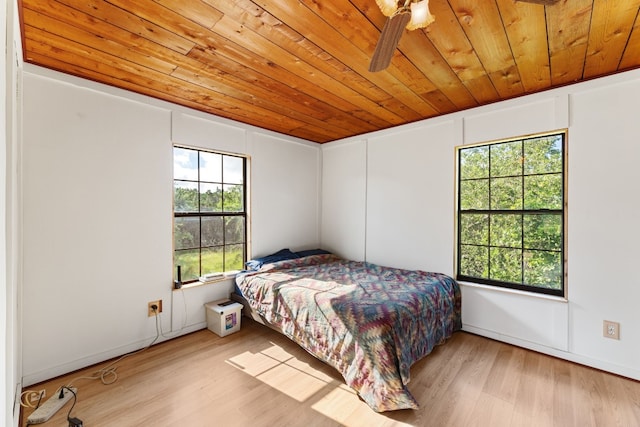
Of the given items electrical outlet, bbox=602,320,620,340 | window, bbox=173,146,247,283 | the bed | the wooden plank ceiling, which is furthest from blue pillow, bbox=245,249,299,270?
electrical outlet, bbox=602,320,620,340

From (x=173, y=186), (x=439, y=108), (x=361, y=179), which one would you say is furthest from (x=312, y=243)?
(x=439, y=108)

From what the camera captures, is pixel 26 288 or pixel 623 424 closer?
pixel 623 424

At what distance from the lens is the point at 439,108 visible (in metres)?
2.97

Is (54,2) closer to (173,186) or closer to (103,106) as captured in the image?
(103,106)

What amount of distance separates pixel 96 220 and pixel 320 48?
230cm

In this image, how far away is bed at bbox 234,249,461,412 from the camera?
188 cm

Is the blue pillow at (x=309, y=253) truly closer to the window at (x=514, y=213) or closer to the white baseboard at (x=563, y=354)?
the window at (x=514, y=213)

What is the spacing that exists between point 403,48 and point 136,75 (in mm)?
2100

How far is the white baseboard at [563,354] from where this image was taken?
2.16 metres

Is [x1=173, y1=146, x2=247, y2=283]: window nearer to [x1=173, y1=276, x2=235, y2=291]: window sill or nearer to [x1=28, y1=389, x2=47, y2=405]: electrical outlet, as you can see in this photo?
[x1=173, y1=276, x2=235, y2=291]: window sill

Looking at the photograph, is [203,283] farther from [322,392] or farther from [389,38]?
[389,38]

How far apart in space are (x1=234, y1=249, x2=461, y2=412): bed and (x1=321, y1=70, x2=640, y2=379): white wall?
17.5 inches

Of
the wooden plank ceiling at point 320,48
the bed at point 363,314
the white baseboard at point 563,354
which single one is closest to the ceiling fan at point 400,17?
the wooden plank ceiling at point 320,48

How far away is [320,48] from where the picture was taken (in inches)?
73.8
